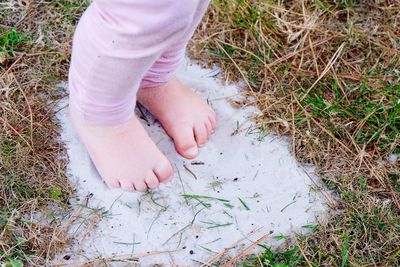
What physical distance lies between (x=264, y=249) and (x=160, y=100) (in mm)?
503

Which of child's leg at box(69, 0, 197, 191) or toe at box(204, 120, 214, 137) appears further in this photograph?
toe at box(204, 120, 214, 137)

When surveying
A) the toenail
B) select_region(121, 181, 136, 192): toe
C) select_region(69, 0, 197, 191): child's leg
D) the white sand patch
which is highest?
select_region(69, 0, 197, 191): child's leg

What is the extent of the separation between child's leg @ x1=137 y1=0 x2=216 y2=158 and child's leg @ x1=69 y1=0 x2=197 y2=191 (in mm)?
107

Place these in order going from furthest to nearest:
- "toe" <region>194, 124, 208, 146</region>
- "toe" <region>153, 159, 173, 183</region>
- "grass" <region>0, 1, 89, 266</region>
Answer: "toe" <region>194, 124, 208, 146</region> < "toe" <region>153, 159, 173, 183</region> < "grass" <region>0, 1, 89, 266</region>

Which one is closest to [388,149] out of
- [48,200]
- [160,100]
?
[160,100]

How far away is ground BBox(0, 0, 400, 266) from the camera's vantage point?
1657 mm

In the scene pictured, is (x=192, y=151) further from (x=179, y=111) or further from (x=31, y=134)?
(x=31, y=134)

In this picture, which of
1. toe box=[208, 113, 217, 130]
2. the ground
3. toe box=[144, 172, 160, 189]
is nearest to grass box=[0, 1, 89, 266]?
the ground

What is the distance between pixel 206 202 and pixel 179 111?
275 mm

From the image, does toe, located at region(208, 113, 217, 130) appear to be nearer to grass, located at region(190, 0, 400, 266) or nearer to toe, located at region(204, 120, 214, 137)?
toe, located at region(204, 120, 214, 137)

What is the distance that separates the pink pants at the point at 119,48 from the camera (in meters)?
1.21

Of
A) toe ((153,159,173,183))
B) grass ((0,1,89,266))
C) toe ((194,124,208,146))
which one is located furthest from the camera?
toe ((194,124,208,146))

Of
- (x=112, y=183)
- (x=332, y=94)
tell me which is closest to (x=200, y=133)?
(x=112, y=183)

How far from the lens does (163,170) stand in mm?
1722
